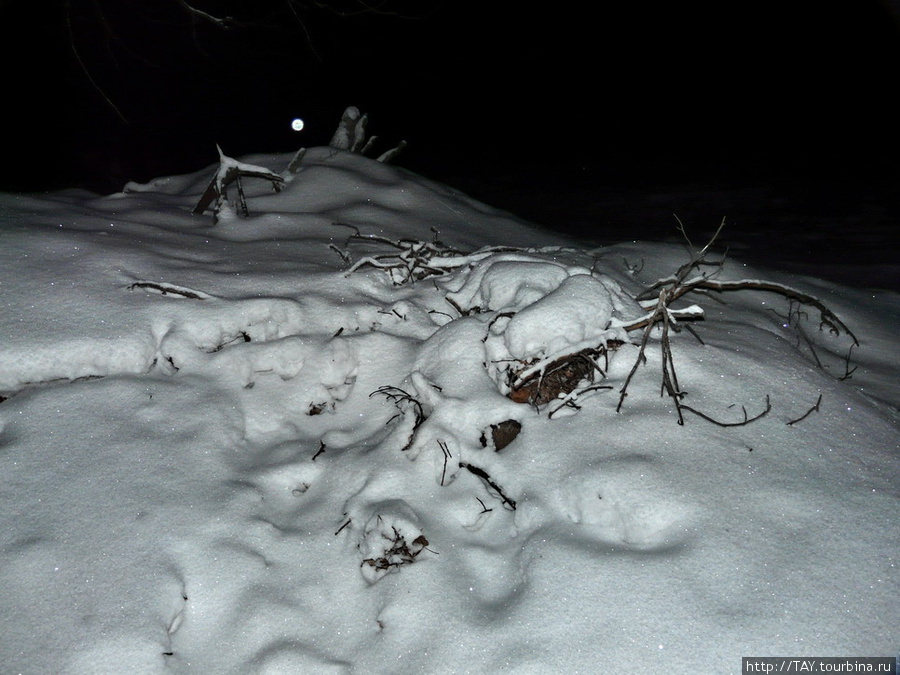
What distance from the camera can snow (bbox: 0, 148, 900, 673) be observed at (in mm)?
1073

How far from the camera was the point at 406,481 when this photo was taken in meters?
1.46

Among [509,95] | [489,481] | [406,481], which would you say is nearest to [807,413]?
[489,481]

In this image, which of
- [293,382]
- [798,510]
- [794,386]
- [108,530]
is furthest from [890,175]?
[108,530]

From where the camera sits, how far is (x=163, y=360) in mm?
1768

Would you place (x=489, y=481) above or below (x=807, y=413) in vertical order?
below

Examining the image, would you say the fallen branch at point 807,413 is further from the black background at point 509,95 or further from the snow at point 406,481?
the black background at point 509,95

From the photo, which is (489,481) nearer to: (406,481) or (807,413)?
(406,481)

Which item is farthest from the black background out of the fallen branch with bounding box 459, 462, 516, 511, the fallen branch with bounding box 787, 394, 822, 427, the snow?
the fallen branch with bounding box 459, 462, 516, 511

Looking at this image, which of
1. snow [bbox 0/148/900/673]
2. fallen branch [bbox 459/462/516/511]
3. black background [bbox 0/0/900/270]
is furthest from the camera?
black background [bbox 0/0/900/270]

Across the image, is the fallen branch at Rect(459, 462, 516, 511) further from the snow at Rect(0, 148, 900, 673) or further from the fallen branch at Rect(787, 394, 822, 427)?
the fallen branch at Rect(787, 394, 822, 427)

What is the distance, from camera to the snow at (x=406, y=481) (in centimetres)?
107

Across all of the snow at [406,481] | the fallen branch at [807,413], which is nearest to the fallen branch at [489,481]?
the snow at [406,481]

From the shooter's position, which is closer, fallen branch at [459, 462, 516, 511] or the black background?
fallen branch at [459, 462, 516, 511]

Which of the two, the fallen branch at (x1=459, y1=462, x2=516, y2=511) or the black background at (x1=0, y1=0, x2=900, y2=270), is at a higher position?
the black background at (x1=0, y1=0, x2=900, y2=270)
